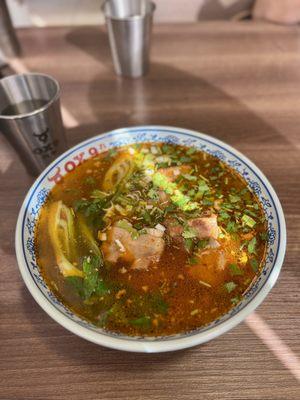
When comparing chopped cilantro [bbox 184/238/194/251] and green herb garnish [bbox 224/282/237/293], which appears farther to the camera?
chopped cilantro [bbox 184/238/194/251]

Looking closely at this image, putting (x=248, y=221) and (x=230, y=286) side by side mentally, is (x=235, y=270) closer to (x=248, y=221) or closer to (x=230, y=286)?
(x=230, y=286)

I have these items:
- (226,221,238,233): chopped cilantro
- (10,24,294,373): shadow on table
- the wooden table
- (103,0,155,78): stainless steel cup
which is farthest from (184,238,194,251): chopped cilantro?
(103,0,155,78): stainless steel cup

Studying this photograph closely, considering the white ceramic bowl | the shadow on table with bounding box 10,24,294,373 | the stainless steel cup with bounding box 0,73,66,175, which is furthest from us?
the shadow on table with bounding box 10,24,294,373

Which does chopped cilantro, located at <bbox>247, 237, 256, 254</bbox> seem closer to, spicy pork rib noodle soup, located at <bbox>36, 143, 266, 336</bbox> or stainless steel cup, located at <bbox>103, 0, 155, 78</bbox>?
spicy pork rib noodle soup, located at <bbox>36, 143, 266, 336</bbox>

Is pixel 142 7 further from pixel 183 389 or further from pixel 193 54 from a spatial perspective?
pixel 183 389

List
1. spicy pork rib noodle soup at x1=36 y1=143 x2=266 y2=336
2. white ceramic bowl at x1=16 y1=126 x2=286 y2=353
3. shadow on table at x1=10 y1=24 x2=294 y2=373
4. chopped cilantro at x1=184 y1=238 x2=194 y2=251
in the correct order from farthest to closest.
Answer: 1. shadow on table at x1=10 y1=24 x2=294 y2=373
2. chopped cilantro at x1=184 y1=238 x2=194 y2=251
3. spicy pork rib noodle soup at x1=36 y1=143 x2=266 y2=336
4. white ceramic bowl at x1=16 y1=126 x2=286 y2=353

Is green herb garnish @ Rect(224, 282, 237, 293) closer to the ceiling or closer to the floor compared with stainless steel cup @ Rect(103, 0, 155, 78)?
closer to the floor
